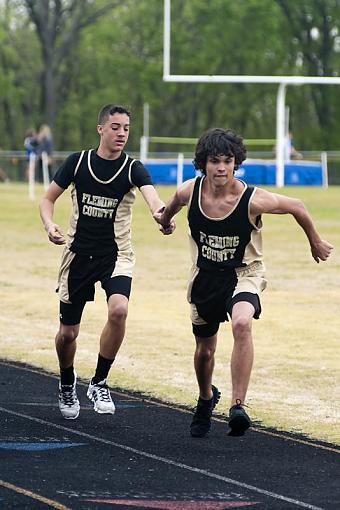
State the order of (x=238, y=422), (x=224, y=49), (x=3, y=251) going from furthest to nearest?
(x=224, y=49)
(x=3, y=251)
(x=238, y=422)

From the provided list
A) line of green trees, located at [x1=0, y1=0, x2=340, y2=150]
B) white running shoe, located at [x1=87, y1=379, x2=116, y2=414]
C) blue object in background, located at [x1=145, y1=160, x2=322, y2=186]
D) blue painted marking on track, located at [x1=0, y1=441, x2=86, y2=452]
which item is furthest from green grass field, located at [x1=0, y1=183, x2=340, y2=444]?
line of green trees, located at [x1=0, y1=0, x2=340, y2=150]

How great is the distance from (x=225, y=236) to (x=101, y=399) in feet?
5.20

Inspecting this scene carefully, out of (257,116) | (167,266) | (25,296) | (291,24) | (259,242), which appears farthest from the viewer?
(257,116)

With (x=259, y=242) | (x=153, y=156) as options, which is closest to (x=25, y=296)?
(x=259, y=242)

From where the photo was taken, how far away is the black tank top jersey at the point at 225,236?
767 cm

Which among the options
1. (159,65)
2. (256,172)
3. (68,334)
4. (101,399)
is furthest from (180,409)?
(159,65)

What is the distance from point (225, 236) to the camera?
7.70 meters

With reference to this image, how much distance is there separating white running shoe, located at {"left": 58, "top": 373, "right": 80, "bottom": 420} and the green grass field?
1053 mm

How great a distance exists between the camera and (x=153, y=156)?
57.4m

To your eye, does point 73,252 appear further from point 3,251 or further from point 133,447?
point 3,251

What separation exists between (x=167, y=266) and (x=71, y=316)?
12007 mm

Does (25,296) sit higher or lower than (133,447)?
lower

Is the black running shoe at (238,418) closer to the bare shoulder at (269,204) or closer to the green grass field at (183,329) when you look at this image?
the green grass field at (183,329)

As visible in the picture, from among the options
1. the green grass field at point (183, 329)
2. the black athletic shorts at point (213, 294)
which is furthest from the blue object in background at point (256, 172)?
the black athletic shorts at point (213, 294)
